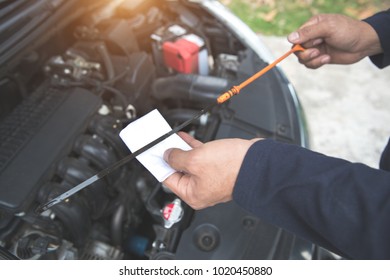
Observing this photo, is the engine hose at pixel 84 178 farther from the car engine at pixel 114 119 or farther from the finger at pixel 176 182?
the finger at pixel 176 182

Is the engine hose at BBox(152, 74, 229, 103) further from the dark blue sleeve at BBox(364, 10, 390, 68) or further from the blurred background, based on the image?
the blurred background

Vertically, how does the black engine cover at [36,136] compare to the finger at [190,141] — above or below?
above

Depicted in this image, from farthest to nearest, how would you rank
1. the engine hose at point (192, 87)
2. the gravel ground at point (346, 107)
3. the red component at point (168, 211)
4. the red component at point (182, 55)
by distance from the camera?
the gravel ground at point (346, 107)
the red component at point (182, 55)
the engine hose at point (192, 87)
the red component at point (168, 211)

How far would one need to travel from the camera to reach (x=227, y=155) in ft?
2.49

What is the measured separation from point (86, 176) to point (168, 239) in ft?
1.05

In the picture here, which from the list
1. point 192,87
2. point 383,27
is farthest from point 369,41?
point 192,87

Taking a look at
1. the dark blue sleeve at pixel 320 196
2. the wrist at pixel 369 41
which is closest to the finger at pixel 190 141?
the dark blue sleeve at pixel 320 196

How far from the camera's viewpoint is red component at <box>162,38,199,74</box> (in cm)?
149

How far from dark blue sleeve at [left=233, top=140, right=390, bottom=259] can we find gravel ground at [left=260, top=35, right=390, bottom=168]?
52.3 inches

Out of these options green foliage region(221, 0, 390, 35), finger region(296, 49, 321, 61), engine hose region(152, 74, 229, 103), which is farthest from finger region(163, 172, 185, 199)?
green foliage region(221, 0, 390, 35)

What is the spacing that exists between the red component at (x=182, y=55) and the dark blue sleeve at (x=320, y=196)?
33.3 inches

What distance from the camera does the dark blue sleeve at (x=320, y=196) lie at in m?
0.66

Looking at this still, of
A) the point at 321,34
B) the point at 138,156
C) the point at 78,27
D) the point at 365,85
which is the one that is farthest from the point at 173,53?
the point at 365,85

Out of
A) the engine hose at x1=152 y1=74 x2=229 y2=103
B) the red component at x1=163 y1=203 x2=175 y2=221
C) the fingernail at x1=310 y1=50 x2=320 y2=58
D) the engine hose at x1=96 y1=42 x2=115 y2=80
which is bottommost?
the red component at x1=163 y1=203 x2=175 y2=221
